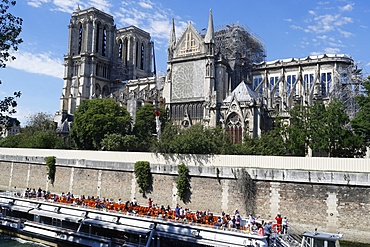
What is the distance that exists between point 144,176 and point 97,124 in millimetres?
20207

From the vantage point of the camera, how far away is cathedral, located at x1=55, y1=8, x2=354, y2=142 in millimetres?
49531

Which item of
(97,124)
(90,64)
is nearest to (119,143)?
(97,124)

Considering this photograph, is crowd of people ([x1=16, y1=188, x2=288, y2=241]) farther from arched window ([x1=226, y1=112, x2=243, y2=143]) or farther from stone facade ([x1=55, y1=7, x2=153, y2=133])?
stone facade ([x1=55, y1=7, x2=153, y2=133])

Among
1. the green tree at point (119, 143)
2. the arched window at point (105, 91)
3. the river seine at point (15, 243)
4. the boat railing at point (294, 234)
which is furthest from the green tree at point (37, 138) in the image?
the boat railing at point (294, 234)

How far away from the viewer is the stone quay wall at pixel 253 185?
20.9 metres

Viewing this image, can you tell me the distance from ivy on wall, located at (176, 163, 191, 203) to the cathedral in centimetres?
2035

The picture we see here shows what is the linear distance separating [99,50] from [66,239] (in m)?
73.2

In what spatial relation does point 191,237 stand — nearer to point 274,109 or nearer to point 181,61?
point 274,109

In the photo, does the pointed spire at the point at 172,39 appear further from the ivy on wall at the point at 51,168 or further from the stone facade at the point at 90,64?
the ivy on wall at the point at 51,168

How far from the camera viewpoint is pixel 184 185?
26.7m

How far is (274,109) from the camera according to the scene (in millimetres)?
50188

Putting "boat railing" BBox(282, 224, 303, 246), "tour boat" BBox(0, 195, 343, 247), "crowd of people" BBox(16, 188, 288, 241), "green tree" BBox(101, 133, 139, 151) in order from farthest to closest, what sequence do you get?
1. "green tree" BBox(101, 133, 139, 151)
2. "boat railing" BBox(282, 224, 303, 246)
3. "crowd of people" BBox(16, 188, 288, 241)
4. "tour boat" BBox(0, 195, 343, 247)

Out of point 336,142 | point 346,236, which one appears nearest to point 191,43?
point 336,142

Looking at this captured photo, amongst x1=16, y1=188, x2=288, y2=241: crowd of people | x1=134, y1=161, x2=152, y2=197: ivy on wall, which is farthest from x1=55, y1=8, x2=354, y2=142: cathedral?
x1=16, y1=188, x2=288, y2=241: crowd of people
